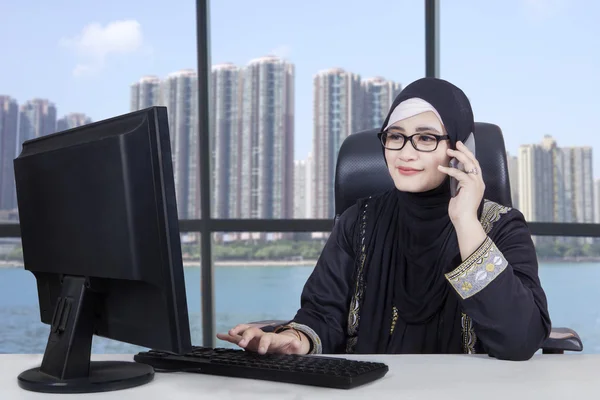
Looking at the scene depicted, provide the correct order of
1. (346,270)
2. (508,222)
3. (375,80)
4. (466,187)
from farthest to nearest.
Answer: (375,80), (346,270), (508,222), (466,187)

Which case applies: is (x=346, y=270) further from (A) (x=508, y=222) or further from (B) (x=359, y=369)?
(B) (x=359, y=369)

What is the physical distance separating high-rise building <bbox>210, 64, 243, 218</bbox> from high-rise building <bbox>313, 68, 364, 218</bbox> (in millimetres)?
427

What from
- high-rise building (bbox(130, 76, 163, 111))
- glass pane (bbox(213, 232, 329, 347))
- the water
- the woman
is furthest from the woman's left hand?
high-rise building (bbox(130, 76, 163, 111))

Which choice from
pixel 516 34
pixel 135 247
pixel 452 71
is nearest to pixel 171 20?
pixel 452 71

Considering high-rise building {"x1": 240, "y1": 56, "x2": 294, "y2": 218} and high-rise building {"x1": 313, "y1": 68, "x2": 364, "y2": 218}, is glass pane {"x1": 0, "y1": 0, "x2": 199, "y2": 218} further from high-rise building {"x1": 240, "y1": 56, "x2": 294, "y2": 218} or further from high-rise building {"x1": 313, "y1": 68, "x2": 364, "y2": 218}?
high-rise building {"x1": 313, "y1": 68, "x2": 364, "y2": 218}

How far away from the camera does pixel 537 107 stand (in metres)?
3.41

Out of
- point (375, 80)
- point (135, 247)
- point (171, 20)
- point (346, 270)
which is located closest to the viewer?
point (135, 247)

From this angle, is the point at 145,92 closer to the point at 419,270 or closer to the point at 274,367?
the point at 419,270

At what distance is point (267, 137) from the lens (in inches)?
154

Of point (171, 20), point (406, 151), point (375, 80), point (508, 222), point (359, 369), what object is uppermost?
point (171, 20)

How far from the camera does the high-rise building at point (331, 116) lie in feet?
12.2

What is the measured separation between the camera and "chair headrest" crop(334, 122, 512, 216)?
1692 millimetres

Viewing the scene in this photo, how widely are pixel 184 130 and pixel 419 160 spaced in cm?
256

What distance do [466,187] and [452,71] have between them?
2.33 meters
